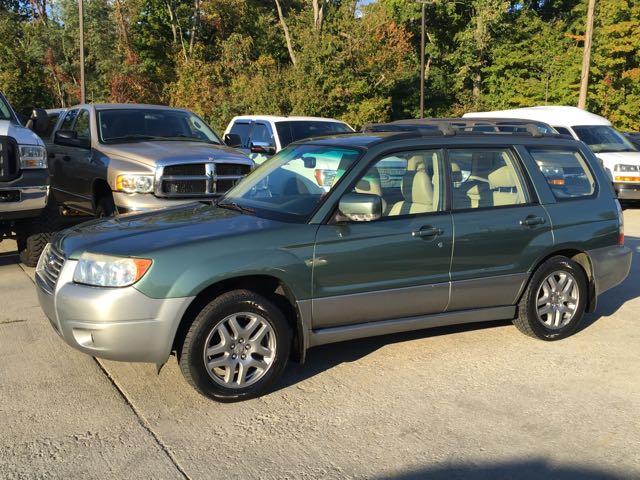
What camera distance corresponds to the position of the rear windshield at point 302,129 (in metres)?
12.3

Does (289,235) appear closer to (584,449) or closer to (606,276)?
(584,449)

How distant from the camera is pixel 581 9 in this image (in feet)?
131

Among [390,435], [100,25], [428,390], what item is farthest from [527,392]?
[100,25]

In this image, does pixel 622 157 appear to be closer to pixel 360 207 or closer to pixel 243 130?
pixel 243 130

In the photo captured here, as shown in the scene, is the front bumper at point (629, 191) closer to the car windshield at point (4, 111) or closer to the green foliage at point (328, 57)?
the car windshield at point (4, 111)

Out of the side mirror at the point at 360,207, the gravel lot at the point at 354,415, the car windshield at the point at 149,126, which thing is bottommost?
the gravel lot at the point at 354,415

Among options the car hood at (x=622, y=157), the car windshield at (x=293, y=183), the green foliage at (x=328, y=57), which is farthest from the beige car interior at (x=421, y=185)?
the green foliage at (x=328, y=57)

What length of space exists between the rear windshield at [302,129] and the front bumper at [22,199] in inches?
215

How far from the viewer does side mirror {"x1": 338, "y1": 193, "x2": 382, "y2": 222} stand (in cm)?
450

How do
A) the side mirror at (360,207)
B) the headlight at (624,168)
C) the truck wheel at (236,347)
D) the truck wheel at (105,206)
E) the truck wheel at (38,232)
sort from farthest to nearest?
the headlight at (624,168), the truck wheel at (105,206), the truck wheel at (38,232), the side mirror at (360,207), the truck wheel at (236,347)

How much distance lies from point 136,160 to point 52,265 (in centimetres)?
364

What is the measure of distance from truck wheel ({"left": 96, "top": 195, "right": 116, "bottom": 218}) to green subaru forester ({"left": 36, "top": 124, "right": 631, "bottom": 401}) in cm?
A: 342

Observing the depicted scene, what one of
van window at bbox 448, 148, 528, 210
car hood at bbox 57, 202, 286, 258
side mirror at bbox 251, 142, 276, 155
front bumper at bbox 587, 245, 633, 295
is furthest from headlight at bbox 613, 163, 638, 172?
car hood at bbox 57, 202, 286, 258

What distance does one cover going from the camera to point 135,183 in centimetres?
780
